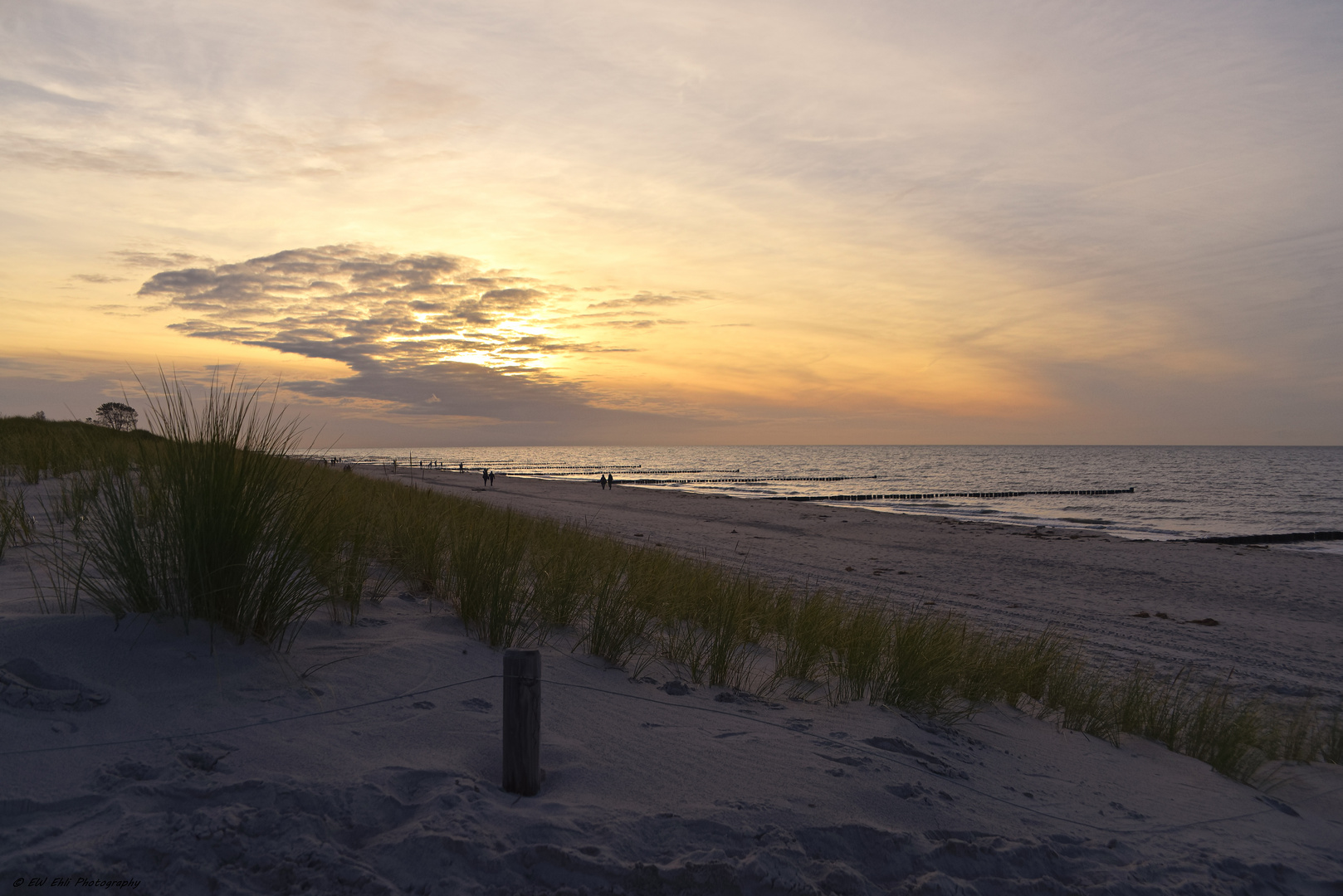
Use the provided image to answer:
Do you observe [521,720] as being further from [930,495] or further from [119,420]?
[930,495]

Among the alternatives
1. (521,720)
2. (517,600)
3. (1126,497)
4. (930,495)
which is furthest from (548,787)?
(1126,497)

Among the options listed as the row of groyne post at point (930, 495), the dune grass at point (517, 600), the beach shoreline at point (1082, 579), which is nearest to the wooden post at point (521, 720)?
the dune grass at point (517, 600)

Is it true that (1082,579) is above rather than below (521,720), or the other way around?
below

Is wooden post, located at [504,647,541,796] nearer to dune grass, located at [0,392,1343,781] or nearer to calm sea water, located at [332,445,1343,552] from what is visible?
dune grass, located at [0,392,1343,781]

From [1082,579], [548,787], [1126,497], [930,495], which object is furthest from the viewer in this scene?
Answer: [930,495]

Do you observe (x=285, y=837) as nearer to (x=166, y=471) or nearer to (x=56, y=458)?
(x=166, y=471)

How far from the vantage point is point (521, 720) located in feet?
10.3

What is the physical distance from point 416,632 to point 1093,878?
14.3 ft

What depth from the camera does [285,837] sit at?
2.62 meters

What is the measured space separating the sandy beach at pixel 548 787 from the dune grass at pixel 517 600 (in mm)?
221

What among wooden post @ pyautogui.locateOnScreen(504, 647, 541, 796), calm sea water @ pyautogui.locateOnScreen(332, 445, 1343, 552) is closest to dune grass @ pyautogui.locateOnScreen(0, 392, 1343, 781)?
wooden post @ pyautogui.locateOnScreen(504, 647, 541, 796)

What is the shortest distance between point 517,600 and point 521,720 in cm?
271

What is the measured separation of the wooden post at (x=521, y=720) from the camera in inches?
123

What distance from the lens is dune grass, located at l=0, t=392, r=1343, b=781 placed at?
386 centimetres
